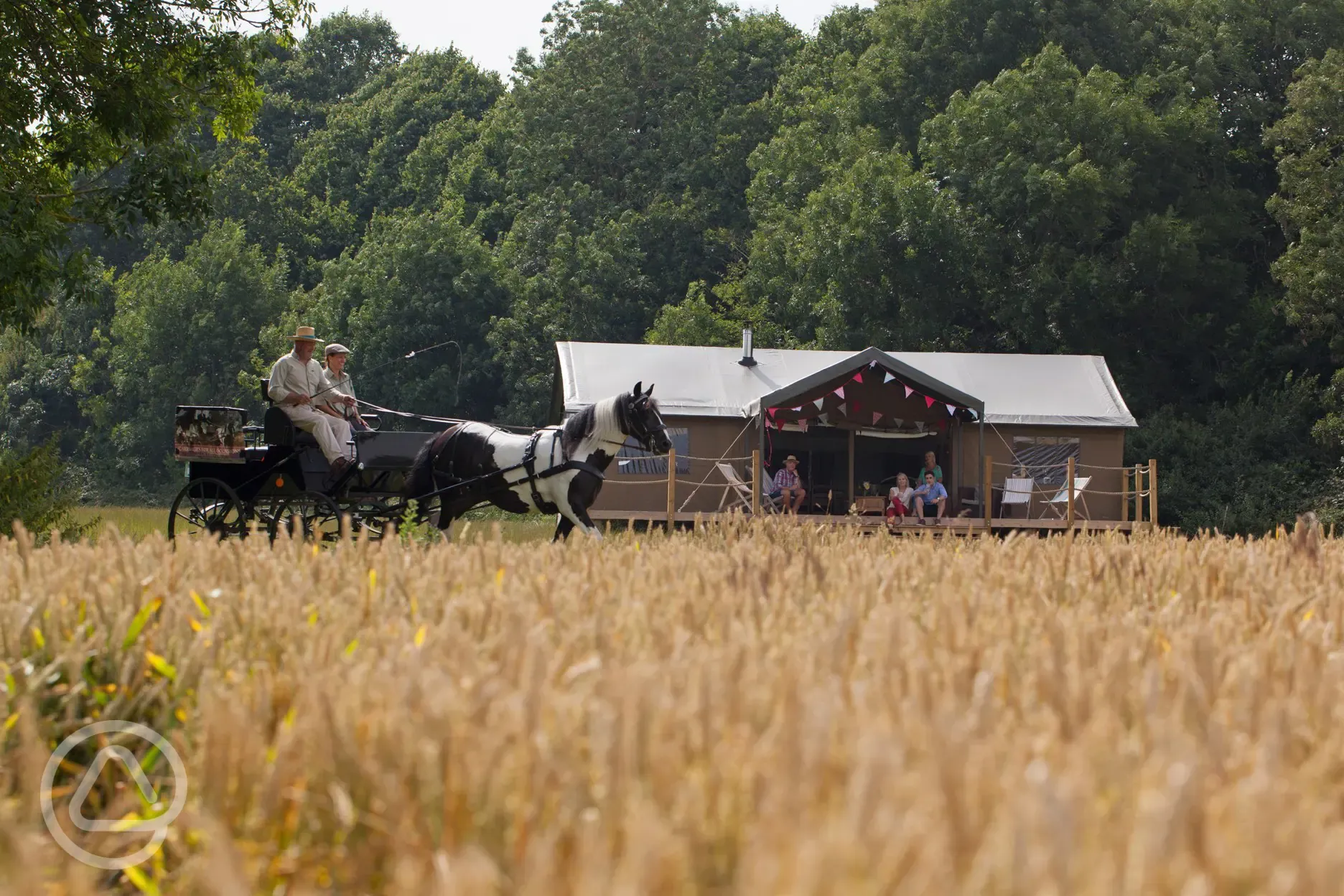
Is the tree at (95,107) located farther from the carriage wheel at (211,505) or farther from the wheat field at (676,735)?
the wheat field at (676,735)

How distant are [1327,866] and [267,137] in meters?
84.5

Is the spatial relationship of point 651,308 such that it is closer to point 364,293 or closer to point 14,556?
point 364,293

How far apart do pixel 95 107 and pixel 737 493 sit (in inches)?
578

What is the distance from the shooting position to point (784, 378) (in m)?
31.1

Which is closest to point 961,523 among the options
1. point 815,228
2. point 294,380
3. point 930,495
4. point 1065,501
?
point 930,495

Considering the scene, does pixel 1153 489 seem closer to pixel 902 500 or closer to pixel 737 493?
pixel 902 500

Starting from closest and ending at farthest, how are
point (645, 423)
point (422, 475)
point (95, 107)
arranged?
point (645, 423)
point (422, 475)
point (95, 107)

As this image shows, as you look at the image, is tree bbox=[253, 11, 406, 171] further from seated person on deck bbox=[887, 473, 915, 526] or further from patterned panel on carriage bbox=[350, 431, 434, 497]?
patterned panel on carriage bbox=[350, 431, 434, 497]

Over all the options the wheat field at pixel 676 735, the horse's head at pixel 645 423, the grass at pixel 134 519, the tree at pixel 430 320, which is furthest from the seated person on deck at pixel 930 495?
the tree at pixel 430 320

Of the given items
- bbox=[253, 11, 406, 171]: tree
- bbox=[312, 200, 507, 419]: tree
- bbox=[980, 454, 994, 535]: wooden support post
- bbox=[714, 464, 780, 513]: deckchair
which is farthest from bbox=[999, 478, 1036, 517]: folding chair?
bbox=[253, 11, 406, 171]: tree

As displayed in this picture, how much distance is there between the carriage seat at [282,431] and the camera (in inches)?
535

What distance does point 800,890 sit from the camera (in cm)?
149

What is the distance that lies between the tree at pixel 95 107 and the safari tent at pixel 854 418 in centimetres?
1207

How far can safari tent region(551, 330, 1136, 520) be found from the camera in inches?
1127
